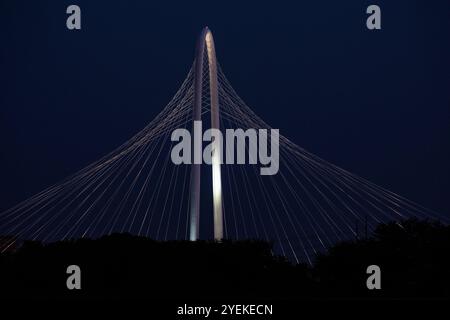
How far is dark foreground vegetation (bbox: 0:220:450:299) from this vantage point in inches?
738

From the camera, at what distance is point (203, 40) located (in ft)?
77.7

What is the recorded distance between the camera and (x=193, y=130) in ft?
75.2

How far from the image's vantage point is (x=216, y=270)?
20.4 meters

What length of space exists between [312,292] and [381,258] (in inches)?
205

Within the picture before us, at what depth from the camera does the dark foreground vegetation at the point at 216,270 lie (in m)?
→ 18.8

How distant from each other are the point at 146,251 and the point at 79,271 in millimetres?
3330
